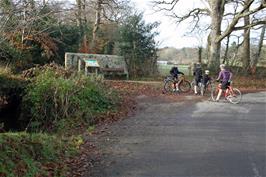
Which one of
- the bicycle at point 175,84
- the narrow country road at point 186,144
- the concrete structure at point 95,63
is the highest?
the concrete structure at point 95,63

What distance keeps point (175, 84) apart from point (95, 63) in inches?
250

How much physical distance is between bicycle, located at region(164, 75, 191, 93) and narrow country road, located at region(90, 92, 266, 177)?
5504mm

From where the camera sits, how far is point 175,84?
21.4 meters

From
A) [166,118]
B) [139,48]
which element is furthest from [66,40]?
[166,118]

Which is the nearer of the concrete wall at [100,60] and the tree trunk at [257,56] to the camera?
the concrete wall at [100,60]

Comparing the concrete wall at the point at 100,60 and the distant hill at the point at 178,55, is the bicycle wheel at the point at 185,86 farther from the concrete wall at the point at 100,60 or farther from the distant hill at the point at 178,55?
the distant hill at the point at 178,55

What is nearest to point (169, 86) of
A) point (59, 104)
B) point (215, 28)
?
point (59, 104)

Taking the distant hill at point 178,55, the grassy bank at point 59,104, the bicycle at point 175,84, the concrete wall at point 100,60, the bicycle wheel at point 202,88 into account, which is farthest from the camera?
the distant hill at point 178,55

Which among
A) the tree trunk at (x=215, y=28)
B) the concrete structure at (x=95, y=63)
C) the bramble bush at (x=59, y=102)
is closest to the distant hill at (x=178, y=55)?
the tree trunk at (x=215, y=28)

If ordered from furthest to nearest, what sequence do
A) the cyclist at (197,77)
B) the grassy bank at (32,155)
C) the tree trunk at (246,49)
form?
the tree trunk at (246,49) < the cyclist at (197,77) < the grassy bank at (32,155)

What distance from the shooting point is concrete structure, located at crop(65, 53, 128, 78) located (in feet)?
83.2

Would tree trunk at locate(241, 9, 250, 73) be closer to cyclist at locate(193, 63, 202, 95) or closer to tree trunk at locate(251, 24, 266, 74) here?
tree trunk at locate(251, 24, 266, 74)

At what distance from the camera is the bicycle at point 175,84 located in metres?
21.4

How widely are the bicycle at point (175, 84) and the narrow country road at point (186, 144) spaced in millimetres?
5504
